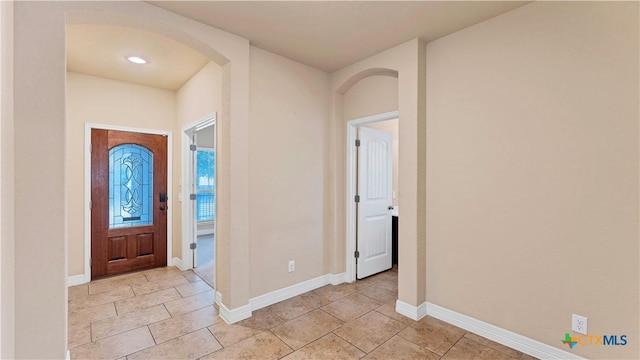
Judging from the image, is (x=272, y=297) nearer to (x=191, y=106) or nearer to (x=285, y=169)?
(x=285, y=169)

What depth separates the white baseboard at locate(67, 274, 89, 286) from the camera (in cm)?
346

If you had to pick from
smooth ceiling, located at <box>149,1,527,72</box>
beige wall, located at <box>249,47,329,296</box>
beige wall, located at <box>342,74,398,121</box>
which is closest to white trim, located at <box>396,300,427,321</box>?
beige wall, located at <box>249,47,329,296</box>

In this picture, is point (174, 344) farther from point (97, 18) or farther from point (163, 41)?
point (163, 41)

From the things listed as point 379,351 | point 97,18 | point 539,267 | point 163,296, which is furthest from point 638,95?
point 163,296

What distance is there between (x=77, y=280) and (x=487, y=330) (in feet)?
15.0

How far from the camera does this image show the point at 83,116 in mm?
3605

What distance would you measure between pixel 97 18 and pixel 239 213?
1787 mm

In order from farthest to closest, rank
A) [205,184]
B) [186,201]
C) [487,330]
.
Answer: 1. [205,184]
2. [186,201]
3. [487,330]

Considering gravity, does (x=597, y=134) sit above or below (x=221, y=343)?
above

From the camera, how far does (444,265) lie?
2.64m

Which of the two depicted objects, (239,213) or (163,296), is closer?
(239,213)

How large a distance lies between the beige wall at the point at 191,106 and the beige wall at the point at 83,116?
Result: 0.41 m

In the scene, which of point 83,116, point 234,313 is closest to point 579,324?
point 234,313

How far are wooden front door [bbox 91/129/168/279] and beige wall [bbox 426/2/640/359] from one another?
3.71m
